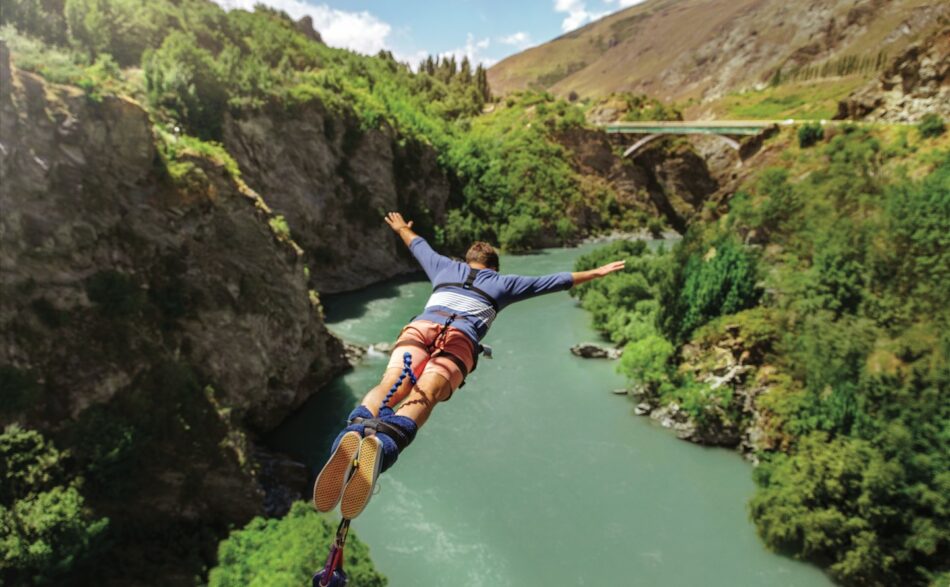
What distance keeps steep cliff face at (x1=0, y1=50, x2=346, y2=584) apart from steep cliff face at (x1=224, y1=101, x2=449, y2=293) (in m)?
16.5

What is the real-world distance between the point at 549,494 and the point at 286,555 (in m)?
8.78

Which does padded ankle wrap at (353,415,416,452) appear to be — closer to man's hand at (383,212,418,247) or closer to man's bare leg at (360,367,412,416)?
man's bare leg at (360,367,412,416)

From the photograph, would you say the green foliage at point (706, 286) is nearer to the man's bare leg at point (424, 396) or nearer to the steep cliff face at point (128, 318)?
the steep cliff face at point (128, 318)

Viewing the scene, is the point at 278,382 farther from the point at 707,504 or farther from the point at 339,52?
the point at 339,52

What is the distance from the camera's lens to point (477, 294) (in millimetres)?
4930

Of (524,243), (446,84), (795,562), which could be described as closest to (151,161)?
(795,562)

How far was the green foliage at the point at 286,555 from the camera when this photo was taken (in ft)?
34.6

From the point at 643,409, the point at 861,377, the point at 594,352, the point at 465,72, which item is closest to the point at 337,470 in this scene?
the point at 861,377

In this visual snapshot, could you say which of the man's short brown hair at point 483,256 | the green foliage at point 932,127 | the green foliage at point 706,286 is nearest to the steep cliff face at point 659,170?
the green foliage at point 932,127

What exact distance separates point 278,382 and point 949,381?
69.6 feet

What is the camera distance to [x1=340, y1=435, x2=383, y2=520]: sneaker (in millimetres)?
3488

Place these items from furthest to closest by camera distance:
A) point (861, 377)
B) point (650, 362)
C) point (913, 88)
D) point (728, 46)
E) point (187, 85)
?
point (728, 46), point (187, 85), point (913, 88), point (650, 362), point (861, 377)

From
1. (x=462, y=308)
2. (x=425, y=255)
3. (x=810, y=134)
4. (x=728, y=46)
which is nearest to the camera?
(x=462, y=308)

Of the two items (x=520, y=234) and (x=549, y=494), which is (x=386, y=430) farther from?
(x=520, y=234)
